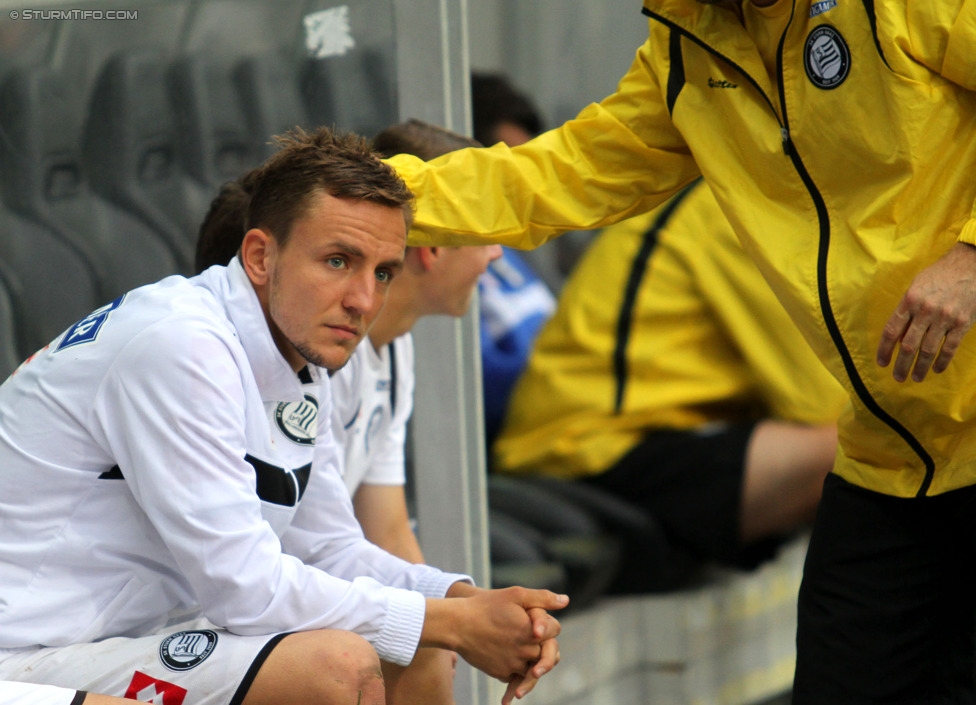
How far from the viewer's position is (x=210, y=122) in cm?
250

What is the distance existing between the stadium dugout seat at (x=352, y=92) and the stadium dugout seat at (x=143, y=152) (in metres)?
0.32

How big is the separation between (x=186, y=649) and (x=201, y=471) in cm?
24

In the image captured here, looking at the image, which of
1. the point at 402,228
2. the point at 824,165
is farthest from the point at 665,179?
the point at 402,228

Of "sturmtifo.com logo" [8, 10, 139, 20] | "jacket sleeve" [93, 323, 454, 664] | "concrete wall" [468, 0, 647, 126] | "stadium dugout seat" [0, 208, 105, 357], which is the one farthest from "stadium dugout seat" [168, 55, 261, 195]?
"concrete wall" [468, 0, 647, 126]

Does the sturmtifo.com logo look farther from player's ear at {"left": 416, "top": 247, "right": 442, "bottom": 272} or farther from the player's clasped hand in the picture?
the player's clasped hand

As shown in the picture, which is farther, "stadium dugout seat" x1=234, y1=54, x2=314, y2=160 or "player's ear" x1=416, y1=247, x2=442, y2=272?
"stadium dugout seat" x1=234, y1=54, x2=314, y2=160

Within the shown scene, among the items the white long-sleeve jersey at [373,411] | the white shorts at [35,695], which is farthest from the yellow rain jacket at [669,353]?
the white shorts at [35,695]

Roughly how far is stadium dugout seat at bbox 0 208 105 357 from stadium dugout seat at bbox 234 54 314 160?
Answer: 0.46 meters

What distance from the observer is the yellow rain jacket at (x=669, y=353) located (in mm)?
3352

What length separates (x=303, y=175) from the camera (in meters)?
1.84

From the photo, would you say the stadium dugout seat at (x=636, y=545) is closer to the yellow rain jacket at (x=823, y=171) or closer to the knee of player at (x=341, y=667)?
the yellow rain jacket at (x=823, y=171)

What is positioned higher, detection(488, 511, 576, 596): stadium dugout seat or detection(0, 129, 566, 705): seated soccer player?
detection(0, 129, 566, 705): seated soccer player

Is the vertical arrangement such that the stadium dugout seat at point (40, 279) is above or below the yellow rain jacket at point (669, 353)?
above

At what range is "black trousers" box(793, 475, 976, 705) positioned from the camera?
6.31ft
